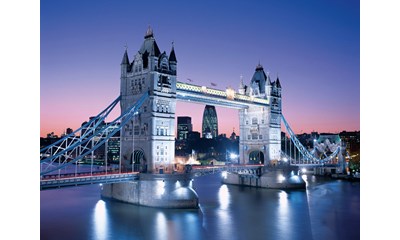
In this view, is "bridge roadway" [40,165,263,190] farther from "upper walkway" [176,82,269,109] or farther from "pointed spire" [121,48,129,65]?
"pointed spire" [121,48,129,65]

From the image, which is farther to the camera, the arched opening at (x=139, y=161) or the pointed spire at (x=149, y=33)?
the pointed spire at (x=149, y=33)

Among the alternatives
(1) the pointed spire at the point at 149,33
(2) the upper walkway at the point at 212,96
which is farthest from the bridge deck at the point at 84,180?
(1) the pointed spire at the point at 149,33

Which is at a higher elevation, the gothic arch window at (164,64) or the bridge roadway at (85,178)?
the gothic arch window at (164,64)

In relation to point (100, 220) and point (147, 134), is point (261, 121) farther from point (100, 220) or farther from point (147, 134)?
point (100, 220)

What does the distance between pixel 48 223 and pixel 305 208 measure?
914 inches

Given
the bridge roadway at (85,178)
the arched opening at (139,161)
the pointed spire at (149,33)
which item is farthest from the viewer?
the pointed spire at (149,33)

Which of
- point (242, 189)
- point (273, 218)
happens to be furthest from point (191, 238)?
point (242, 189)

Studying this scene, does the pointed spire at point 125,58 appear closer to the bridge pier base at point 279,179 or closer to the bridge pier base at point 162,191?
the bridge pier base at point 162,191

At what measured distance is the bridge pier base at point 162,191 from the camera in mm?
31859

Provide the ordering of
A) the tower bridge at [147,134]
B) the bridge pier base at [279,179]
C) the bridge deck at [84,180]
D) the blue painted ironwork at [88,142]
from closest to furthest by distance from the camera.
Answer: the blue painted ironwork at [88,142] → the bridge deck at [84,180] → the tower bridge at [147,134] → the bridge pier base at [279,179]

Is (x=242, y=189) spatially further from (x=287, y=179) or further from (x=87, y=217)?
(x=87, y=217)
